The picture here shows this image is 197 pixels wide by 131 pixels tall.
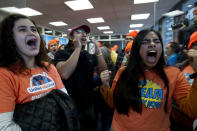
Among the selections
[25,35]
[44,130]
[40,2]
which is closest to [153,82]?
[44,130]

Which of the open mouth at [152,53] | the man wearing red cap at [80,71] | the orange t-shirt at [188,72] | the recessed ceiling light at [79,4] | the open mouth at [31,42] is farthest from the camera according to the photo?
the recessed ceiling light at [79,4]

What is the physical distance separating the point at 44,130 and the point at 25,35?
57cm

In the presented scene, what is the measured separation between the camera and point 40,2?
11.8 feet

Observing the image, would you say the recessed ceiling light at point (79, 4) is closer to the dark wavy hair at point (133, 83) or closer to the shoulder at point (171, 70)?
the dark wavy hair at point (133, 83)

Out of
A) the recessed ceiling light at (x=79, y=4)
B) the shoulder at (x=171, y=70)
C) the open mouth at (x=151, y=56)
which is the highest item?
the recessed ceiling light at (x=79, y=4)

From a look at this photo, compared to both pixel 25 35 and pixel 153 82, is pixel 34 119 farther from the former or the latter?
pixel 153 82

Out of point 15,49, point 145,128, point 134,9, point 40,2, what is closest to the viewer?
point 15,49

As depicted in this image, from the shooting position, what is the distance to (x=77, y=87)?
3.84 ft

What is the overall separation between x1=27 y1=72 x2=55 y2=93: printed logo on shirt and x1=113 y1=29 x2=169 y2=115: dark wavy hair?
51cm

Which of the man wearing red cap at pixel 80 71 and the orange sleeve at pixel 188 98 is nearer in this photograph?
the orange sleeve at pixel 188 98

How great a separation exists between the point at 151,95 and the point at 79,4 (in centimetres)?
391

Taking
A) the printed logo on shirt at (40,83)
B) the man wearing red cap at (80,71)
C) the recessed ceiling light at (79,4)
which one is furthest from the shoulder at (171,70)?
the recessed ceiling light at (79,4)

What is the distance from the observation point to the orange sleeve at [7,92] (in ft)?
1.72

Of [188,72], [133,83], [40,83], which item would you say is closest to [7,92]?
[40,83]
